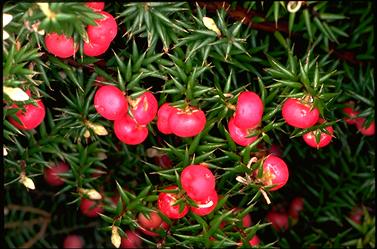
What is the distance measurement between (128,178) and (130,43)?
0.71 m

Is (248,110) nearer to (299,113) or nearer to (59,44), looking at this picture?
(299,113)

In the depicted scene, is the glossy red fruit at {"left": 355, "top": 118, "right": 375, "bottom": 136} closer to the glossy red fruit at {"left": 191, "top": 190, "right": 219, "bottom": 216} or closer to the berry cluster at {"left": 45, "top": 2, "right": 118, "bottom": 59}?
the glossy red fruit at {"left": 191, "top": 190, "right": 219, "bottom": 216}

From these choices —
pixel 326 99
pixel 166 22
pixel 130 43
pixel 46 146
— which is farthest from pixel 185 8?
pixel 46 146

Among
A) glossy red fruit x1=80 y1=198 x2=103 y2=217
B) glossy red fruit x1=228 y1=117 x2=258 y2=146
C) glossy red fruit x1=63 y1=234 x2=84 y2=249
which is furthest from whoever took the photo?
glossy red fruit x1=63 y1=234 x2=84 y2=249

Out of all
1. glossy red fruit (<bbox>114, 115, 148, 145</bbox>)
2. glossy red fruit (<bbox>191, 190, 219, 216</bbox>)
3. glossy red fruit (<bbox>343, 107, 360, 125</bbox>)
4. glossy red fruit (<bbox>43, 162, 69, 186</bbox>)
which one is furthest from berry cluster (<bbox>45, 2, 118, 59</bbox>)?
glossy red fruit (<bbox>343, 107, 360, 125</bbox>)

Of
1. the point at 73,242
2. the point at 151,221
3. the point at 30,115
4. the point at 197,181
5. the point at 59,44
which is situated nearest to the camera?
the point at 59,44

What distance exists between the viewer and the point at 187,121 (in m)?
2.00

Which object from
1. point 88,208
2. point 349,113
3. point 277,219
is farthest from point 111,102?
point 277,219

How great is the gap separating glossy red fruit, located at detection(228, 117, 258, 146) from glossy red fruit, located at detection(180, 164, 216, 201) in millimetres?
166

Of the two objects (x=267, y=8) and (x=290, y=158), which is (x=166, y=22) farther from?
(x=290, y=158)

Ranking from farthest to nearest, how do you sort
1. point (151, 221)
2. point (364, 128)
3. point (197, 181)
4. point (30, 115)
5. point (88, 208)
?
point (88, 208), point (364, 128), point (151, 221), point (30, 115), point (197, 181)

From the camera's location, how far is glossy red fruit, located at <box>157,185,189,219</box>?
7.04 ft

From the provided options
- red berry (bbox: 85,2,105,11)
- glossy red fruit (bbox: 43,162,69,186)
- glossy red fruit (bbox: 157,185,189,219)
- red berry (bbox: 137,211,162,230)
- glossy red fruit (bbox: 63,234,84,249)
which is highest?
red berry (bbox: 85,2,105,11)

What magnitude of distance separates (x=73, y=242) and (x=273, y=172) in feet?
4.44
